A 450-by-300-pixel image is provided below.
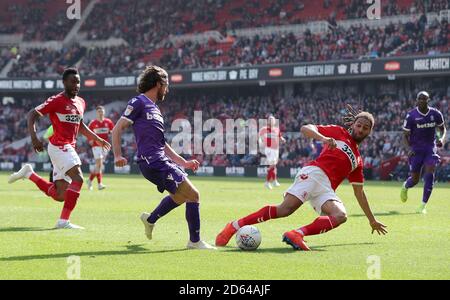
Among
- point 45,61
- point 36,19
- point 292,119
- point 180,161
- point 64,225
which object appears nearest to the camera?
point 180,161

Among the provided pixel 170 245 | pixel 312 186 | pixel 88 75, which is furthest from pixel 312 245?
pixel 88 75

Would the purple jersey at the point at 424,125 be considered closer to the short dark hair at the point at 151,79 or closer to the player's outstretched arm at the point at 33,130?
the player's outstretched arm at the point at 33,130

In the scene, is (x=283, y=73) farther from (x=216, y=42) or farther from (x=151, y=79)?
(x=151, y=79)

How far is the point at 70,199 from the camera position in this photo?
42.8 feet

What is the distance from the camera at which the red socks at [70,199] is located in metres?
13.0

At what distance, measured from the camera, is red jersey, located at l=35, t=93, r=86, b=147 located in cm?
1304

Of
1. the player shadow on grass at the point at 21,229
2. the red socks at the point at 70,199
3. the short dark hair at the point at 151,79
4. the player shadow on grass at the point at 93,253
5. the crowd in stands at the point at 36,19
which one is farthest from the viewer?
the crowd in stands at the point at 36,19

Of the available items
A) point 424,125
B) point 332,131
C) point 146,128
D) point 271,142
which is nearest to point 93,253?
point 146,128

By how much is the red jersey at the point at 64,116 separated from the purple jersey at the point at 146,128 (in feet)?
10.9

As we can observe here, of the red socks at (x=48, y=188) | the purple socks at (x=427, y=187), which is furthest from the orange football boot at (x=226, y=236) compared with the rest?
the purple socks at (x=427, y=187)

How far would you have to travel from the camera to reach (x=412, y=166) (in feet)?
57.0

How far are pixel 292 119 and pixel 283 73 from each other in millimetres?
2635

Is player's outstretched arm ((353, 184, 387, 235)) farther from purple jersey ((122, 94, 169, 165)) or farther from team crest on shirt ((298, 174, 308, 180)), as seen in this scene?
purple jersey ((122, 94, 169, 165))

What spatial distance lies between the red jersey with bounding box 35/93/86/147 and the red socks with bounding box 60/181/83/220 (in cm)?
73
